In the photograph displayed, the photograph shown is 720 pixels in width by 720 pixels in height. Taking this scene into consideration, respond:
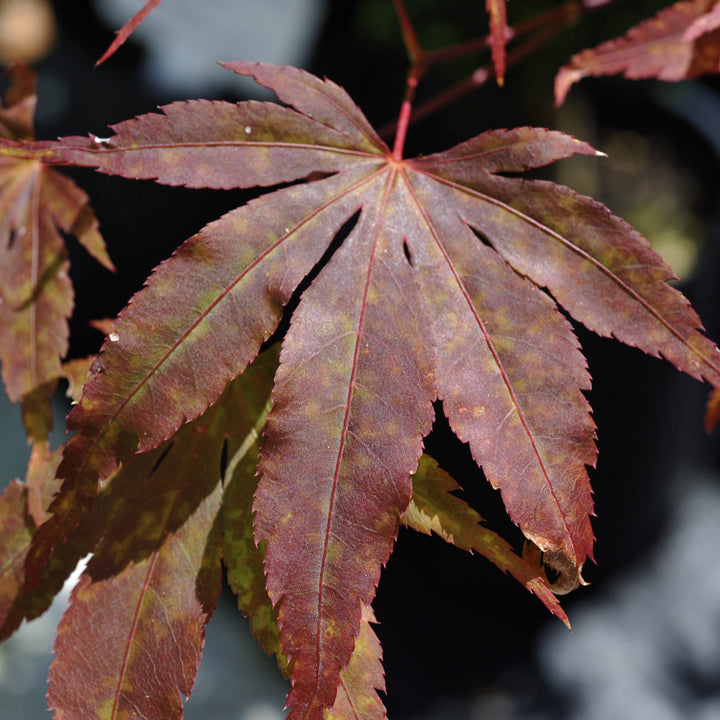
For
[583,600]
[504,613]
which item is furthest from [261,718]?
[583,600]

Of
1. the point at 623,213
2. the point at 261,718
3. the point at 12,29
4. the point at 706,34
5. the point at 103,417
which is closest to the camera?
the point at 103,417

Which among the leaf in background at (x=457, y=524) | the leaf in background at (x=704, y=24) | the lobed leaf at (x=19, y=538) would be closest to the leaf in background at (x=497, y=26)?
the leaf in background at (x=704, y=24)

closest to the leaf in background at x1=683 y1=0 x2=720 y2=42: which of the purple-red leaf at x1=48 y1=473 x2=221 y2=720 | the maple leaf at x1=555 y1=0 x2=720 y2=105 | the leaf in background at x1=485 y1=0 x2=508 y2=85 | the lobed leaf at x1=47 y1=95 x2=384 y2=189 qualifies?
the maple leaf at x1=555 y1=0 x2=720 y2=105

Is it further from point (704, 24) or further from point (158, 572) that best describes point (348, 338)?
point (704, 24)

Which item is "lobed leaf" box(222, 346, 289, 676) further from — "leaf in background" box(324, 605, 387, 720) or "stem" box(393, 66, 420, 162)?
"stem" box(393, 66, 420, 162)

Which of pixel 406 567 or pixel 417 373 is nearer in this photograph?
pixel 417 373

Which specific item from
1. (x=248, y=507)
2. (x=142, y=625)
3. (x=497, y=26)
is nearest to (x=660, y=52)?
(x=497, y=26)

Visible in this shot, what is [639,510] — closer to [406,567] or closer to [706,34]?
[406,567]
